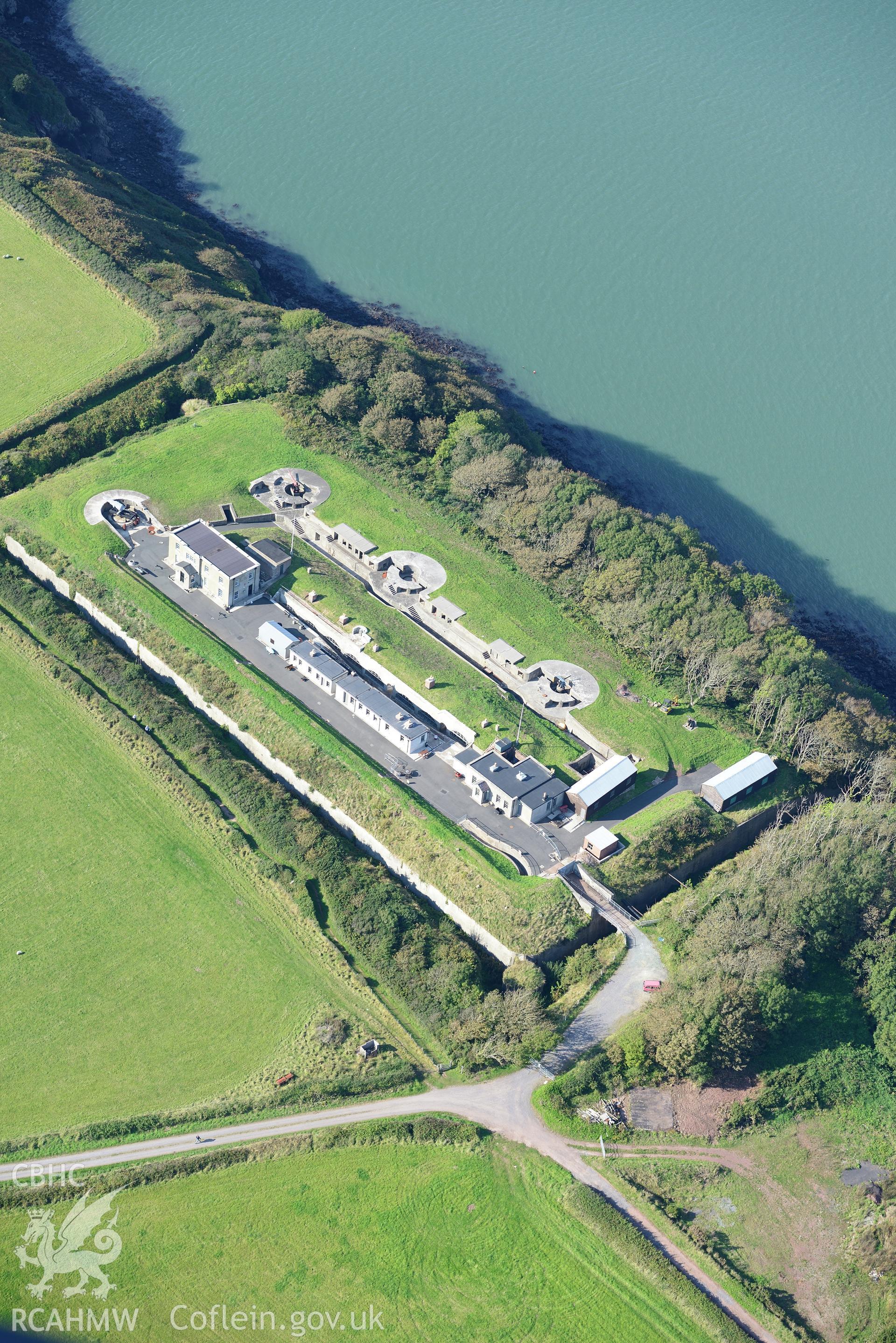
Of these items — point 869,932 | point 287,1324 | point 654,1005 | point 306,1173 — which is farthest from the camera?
point 869,932

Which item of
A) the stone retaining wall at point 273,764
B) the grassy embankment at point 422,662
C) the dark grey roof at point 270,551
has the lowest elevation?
the stone retaining wall at point 273,764

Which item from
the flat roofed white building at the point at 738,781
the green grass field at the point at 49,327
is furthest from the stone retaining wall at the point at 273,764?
the green grass field at the point at 49,327

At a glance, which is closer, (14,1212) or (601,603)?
(14,1212)

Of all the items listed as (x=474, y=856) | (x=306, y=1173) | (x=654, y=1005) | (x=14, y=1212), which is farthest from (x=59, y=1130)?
(x=654, y=1005)

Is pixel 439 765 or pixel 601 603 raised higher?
pixel 601 603

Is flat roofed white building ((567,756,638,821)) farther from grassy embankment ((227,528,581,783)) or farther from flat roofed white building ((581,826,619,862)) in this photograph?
grassy embankment ((227,528,581,783))

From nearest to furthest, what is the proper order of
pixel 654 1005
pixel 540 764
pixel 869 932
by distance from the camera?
pixel 654 1005 < pixel 869 932 < pixel 540 764

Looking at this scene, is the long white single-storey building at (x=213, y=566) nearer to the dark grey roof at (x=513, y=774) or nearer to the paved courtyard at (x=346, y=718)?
the paved courtyard at (x=346, y=718)

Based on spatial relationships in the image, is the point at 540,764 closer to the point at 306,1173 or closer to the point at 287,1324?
the point at 306,1173
